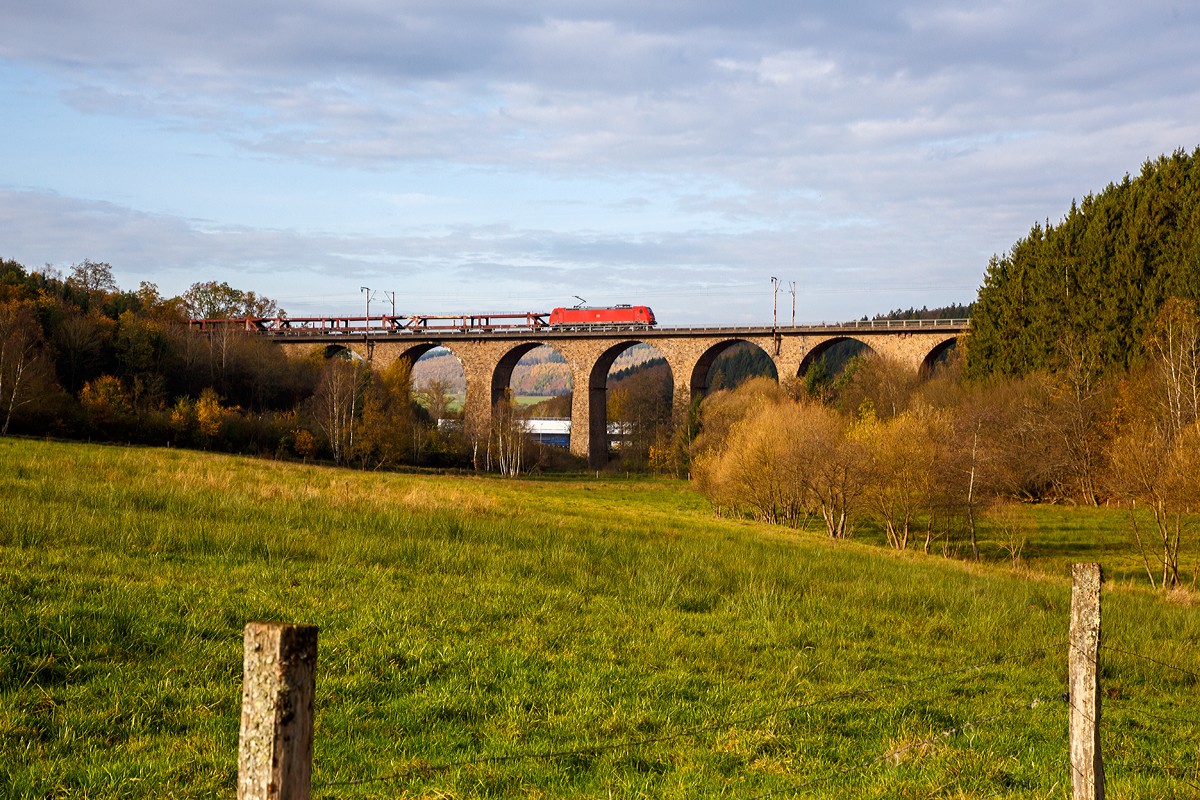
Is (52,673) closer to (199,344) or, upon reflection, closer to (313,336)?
(199,344)

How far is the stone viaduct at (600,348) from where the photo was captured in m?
50.8

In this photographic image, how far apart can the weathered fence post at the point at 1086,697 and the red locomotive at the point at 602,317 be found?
53566 mm

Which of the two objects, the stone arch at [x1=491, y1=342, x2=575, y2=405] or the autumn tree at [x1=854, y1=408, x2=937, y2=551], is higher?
the stone arch at [x1=491, y1=342, x2=575, y2=405]

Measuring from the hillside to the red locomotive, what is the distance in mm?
22064

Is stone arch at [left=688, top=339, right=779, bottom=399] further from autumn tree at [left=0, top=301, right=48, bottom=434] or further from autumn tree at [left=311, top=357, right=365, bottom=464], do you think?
autumn tree at [left=0, top=301, right=48, bottom=434]

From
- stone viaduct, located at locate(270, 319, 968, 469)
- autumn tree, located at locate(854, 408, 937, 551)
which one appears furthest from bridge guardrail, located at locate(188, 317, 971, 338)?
autumn tree, located at locate(854, 408, 937, 551)

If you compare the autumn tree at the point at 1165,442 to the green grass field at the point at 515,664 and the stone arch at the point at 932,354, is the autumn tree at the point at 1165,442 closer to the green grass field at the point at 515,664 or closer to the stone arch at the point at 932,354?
the green grass field at the point at 515,664

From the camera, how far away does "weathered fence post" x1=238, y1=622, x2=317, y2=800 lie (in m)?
1.86

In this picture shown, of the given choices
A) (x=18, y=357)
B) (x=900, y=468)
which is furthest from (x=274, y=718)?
(x=18, y=357)

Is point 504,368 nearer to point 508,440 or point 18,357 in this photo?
point 508,440

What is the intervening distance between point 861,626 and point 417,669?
5.16 meters

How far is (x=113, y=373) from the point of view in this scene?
47281 millimetres

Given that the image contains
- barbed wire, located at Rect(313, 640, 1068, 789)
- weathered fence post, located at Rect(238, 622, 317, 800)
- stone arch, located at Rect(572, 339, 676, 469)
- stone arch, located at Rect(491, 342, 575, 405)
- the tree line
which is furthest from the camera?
stone arch, located at Rect(491, 342, 575, 405)

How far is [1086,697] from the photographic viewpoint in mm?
3736
